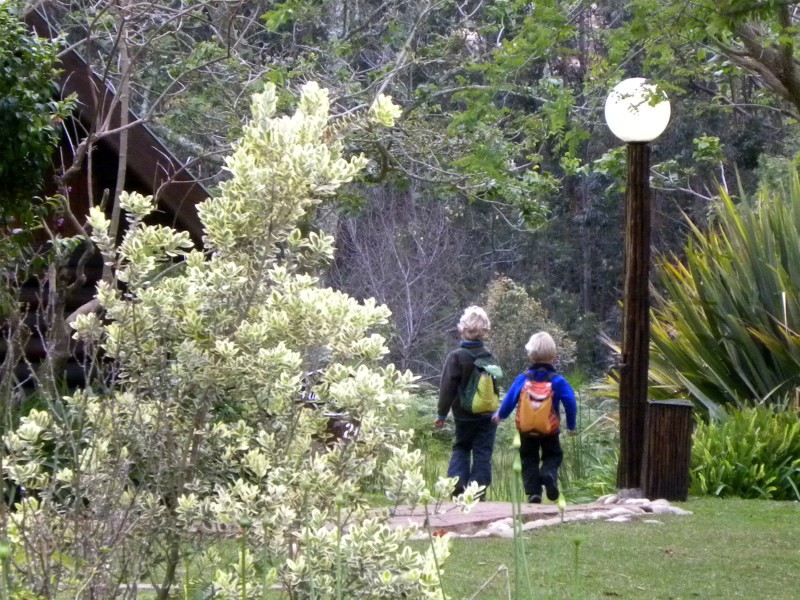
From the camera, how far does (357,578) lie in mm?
2988

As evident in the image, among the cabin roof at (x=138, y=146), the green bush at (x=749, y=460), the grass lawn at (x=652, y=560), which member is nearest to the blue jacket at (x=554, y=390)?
the grass lawn at (x=652, y=560)

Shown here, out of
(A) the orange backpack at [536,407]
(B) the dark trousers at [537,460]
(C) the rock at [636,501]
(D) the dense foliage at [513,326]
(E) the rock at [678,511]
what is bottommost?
(E) the rock at [678,511]

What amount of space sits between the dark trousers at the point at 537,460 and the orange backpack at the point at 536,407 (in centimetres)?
25

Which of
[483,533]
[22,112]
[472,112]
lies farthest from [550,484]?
[22,112]

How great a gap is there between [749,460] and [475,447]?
92.4 inches

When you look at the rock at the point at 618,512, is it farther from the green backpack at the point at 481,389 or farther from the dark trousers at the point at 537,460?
the green backpack at the point at 481,389

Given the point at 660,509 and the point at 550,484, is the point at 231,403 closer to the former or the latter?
the point at 660,509

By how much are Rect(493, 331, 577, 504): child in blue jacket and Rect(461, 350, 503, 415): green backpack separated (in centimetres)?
12

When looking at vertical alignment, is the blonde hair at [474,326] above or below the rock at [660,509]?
above

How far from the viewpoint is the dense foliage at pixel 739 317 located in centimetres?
1087

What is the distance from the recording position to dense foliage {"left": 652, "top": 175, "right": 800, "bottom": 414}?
10.9m

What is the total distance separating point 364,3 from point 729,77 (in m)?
11.9

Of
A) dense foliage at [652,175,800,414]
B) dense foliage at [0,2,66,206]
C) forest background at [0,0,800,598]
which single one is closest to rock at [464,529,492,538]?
forest background at [0,0,800,598]

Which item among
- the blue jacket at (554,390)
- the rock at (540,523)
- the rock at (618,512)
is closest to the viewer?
the rock at (540,523)
